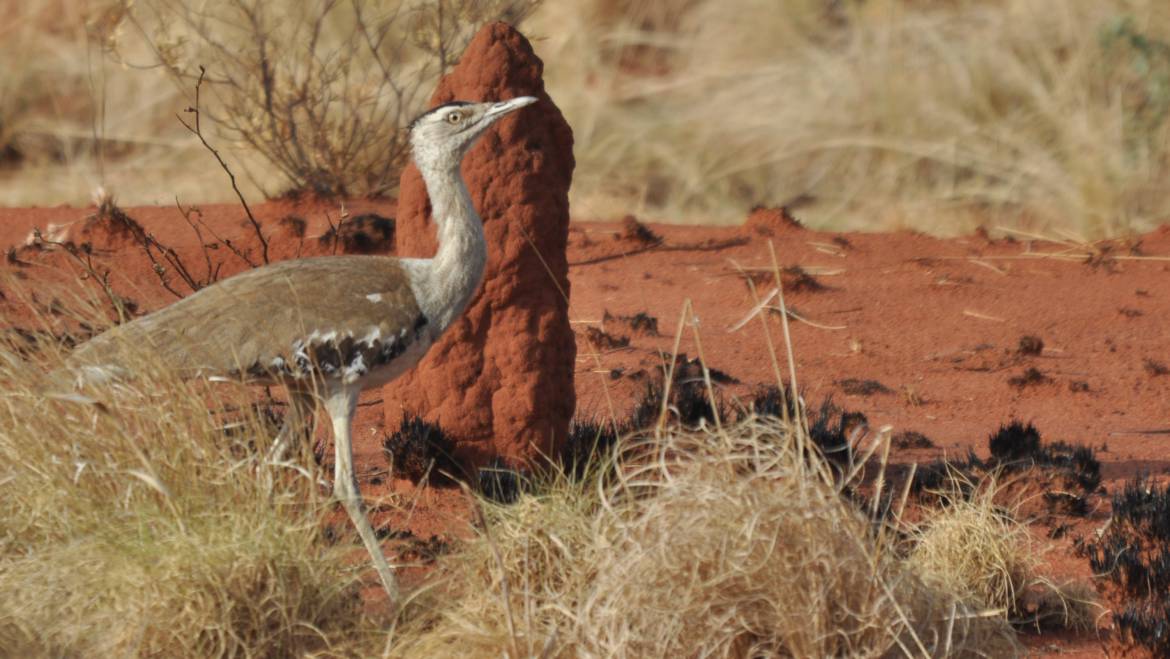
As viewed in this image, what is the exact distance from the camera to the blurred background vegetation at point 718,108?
39.6 feet

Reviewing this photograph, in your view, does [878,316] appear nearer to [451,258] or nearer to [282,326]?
[451,258]

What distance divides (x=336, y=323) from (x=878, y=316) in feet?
17.2

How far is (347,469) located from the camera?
18.2 ft

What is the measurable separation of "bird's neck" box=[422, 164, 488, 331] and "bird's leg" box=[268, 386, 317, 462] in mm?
549

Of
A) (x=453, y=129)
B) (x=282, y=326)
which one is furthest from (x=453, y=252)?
(x=282, y=326)

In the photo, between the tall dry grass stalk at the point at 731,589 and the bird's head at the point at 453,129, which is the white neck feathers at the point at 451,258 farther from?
the tall dry grass stalk at the point at 731,589

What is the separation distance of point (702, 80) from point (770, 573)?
39.4 ft

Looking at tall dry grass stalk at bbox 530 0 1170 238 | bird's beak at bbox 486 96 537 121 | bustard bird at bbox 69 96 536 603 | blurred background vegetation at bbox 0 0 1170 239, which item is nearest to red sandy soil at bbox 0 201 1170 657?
blurred background vegetation at bbox 0 0 1170 239

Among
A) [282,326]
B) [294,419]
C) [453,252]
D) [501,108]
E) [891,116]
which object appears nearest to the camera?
[294,419]

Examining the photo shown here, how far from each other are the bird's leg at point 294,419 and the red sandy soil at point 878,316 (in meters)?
0.80

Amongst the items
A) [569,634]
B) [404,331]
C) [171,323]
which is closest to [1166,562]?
[569,634]

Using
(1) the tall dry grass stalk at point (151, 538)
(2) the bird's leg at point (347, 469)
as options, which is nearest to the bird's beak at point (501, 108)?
(2) the bird's leg at point (347, 469)

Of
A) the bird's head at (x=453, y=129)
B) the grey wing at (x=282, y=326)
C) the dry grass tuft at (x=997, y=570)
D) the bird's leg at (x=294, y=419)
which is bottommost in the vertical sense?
the dry grass tuft at (x=997, y=570)

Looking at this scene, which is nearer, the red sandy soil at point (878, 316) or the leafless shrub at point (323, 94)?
the red sandy soil at point (878, 316)
